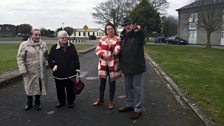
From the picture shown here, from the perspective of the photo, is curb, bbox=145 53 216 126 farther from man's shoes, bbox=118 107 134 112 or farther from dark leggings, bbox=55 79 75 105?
dark leggings, bbox=55 79 75 105

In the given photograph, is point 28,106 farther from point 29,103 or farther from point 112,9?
point 112,9

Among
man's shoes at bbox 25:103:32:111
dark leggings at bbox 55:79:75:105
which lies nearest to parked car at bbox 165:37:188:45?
dark leggings at bbox 55:79:75:105

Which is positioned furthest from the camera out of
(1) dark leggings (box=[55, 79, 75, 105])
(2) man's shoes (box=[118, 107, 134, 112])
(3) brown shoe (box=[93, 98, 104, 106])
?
(3) brown shoe (box=[93, 98, 104, 106])

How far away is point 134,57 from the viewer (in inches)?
240

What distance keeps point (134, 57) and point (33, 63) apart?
2.17 meters

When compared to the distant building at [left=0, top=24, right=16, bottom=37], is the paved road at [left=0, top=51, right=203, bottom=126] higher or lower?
lower

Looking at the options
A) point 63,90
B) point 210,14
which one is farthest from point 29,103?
point 210,14

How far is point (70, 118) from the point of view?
20.0 feet

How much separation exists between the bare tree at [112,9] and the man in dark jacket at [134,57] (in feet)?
207

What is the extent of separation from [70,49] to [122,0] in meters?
65.0

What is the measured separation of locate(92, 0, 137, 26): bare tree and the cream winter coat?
62496mm

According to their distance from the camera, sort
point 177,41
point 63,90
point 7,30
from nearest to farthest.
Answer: point 63,90 → point 177,41 → point 7,30

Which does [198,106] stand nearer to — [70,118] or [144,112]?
[144,112]

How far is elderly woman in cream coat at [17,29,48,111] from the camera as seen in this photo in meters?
6.61
